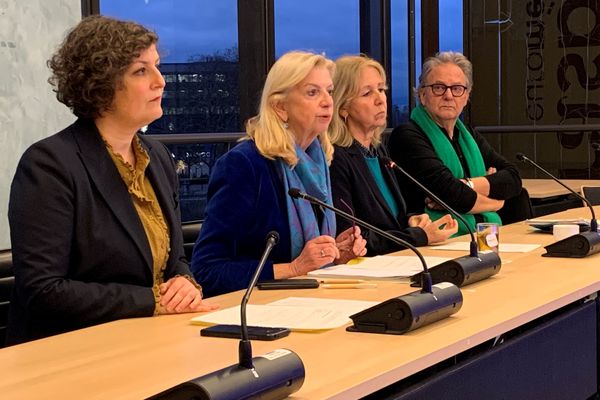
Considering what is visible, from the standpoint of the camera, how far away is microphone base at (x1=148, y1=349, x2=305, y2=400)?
5.04 ft

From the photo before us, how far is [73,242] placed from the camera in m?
2.60

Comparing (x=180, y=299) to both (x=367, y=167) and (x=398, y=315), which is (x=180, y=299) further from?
(x=367, y=167)

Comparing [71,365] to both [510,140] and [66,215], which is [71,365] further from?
[510,140]

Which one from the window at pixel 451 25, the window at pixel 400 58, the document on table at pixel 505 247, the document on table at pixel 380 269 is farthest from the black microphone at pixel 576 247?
the window at pixel 451 25

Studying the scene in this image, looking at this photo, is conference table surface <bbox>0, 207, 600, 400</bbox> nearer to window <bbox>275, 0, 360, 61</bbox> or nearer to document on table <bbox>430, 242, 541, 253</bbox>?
document on table <bbox>430, 242, 541, 253</bbox>

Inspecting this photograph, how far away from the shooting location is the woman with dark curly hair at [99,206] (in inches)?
99.1

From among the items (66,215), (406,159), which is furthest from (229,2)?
(66,215)

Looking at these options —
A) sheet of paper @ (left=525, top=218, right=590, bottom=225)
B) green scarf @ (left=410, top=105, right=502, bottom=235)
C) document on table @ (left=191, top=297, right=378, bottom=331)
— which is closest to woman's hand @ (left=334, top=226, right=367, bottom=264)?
document on table @ (left=191, top=297, right=378, bottom=331)

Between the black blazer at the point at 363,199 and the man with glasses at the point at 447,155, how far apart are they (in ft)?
1.97

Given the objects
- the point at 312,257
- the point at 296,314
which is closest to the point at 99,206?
the point at 296,314

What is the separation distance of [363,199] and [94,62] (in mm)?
1517

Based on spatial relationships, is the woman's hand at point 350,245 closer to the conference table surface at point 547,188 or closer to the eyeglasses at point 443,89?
the eyeglasses at point 443,89

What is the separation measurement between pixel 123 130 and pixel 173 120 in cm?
334

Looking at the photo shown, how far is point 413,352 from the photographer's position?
2020 mm
